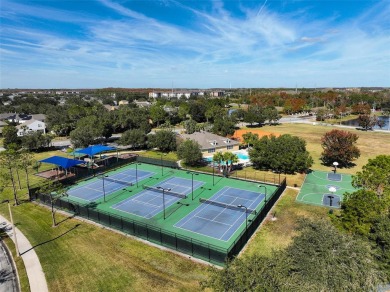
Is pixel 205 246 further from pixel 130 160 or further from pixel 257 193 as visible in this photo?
pixel 130 160

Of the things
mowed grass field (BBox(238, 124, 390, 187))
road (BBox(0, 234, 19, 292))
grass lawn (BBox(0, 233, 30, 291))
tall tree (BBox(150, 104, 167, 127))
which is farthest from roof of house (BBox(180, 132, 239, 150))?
road (BBox(0, 234, 19, 292))

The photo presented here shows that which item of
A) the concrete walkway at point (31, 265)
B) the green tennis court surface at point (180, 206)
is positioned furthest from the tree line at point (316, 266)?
the concrete walkway at point (31, 265)

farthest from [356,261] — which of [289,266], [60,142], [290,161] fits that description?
[60,142]

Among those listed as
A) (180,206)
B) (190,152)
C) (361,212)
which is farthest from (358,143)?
(180,206)

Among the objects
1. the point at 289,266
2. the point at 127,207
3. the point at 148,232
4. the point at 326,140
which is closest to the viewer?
the point at 289,266

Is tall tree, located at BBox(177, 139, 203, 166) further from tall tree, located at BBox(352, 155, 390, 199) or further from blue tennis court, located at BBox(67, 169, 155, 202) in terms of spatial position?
tall tree, located at BBox(352, 155, 390, 199)

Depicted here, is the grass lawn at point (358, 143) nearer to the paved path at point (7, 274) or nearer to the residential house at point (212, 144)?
the residential house at point (212, 144)
